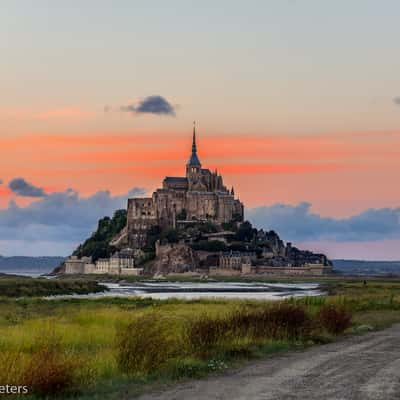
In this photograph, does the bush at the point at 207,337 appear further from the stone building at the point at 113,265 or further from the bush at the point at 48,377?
the stone building at the point at 113,265

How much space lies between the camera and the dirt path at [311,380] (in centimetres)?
1342

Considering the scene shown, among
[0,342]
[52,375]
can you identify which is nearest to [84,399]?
[52,375]

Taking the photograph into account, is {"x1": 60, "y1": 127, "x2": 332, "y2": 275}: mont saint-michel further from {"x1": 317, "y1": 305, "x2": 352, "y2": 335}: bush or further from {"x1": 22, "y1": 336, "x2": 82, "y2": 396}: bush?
{"x1": 22, "y1": 336, "x2": 82, "y2": 396}: bush

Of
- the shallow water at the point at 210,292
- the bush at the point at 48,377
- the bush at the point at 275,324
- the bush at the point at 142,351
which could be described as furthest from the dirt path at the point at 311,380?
the shallow water at the point at 210,292

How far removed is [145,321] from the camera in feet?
58.5

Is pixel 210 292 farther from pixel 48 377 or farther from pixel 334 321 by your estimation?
pixel 48 377

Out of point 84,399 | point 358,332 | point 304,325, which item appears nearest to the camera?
point 84,399

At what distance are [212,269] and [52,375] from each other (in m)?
171

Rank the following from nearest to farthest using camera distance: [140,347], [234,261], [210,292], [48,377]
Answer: [48,377]
[140,347]
[210,292]
[234,261]

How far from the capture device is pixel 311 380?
15023mm

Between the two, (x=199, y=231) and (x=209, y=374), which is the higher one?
(x=199, y=231)

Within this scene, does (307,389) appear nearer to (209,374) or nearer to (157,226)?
(209,374)

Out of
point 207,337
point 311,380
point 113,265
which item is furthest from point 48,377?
point 113,265

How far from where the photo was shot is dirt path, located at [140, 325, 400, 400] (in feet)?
44.0
